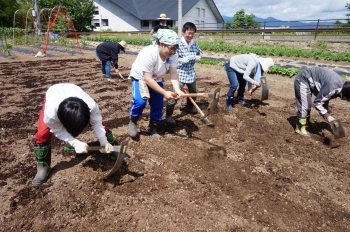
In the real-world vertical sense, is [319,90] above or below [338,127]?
above

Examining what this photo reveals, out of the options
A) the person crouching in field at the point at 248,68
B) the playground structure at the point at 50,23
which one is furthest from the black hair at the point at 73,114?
the playground structure at the point at 50,23

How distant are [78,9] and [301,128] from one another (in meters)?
29.5

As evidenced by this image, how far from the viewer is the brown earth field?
7.14ft

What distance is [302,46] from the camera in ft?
44.4

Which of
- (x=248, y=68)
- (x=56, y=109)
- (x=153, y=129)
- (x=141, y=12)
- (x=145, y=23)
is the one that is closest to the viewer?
(x=56, y=109)

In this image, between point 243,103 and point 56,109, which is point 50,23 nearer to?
point 243,103

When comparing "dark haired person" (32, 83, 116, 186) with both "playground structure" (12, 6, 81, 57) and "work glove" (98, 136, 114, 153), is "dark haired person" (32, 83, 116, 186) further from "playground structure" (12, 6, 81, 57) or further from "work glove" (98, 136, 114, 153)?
"playground structure" (12, 6, 81, 57)

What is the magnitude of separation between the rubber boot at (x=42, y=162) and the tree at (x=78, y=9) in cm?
2876

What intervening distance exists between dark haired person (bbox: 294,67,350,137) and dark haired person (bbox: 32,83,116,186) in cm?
278

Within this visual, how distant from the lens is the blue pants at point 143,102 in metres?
3.12

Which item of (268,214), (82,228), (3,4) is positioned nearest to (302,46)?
(268,214)

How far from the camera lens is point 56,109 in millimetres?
2037

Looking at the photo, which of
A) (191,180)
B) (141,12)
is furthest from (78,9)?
(191,180)

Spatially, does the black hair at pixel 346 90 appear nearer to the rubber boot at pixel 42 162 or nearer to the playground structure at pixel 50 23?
the rubber boot at pixel 42 162
